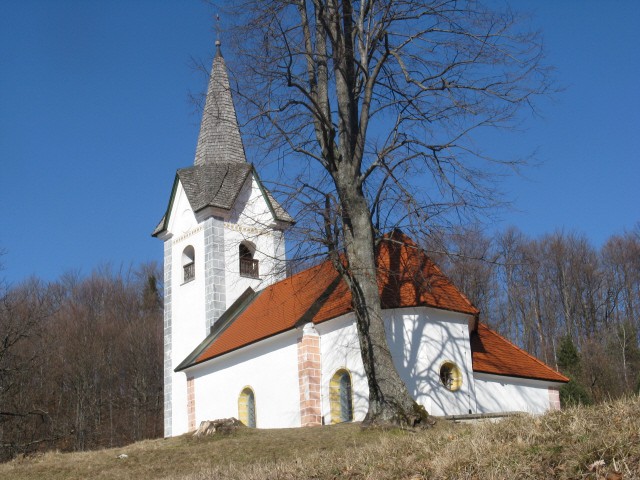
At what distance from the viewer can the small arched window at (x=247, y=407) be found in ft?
78.4

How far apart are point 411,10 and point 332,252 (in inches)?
207

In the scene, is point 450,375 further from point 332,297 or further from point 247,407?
point 247,407

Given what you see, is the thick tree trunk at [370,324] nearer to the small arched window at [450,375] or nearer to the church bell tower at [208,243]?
the small arched window at [450,375]

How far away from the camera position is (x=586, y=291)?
50938 millimetres

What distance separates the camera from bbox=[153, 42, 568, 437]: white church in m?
20.1

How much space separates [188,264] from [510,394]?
14145mm

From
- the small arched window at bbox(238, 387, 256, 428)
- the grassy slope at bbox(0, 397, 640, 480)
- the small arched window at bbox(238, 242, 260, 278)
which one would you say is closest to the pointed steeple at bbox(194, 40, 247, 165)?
the small arched window at bbox(238, 242, 260, 278)

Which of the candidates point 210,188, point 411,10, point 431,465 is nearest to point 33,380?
point 210,188

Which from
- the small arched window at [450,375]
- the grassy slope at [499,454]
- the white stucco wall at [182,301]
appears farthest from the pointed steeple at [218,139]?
the grassy slope at [499,454]

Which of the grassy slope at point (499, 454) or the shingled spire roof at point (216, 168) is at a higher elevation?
the shingled spire roof at point (216, 168)

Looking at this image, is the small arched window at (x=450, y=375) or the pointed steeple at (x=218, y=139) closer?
the small arched window at (x=450, y=375)

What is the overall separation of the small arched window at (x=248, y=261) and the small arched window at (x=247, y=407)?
6.35m

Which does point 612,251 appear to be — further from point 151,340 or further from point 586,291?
point 151,340

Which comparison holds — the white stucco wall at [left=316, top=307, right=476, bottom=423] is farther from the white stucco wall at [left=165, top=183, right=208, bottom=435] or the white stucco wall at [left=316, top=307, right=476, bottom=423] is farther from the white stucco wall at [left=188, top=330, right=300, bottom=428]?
the white stucco wall at [left=165, top=183, right=208, bottom=435]
